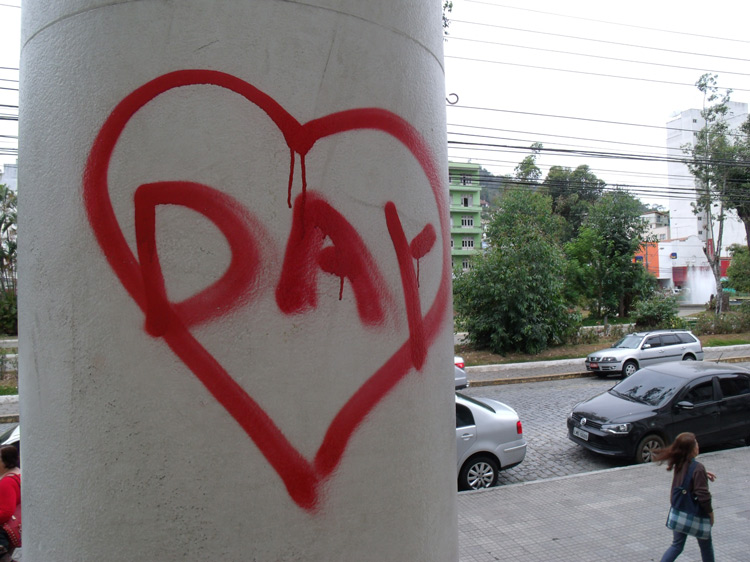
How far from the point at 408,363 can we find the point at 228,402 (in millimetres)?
710

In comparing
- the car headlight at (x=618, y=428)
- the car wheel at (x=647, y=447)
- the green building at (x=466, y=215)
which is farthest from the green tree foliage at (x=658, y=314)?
the green building at (x=466, y=215)

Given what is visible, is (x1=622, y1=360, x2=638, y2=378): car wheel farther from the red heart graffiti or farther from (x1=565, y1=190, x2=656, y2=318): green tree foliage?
the red heart graffiti

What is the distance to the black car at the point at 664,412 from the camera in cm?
941

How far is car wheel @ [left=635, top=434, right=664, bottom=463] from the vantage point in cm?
938

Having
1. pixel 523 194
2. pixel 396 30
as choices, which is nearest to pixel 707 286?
pixel 523 194

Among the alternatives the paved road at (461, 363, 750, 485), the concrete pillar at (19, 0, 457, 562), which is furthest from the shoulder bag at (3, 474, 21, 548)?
the paved road at (461, 363, 750, 485)

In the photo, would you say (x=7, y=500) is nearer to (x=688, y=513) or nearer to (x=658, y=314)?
(x=688, y=513)

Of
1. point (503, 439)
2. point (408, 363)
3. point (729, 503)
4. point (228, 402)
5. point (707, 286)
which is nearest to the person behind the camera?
point (228, 402)

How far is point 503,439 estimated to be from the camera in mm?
8453

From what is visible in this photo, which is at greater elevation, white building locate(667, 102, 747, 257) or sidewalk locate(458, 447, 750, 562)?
white building locate(667, 102, 747, 257)

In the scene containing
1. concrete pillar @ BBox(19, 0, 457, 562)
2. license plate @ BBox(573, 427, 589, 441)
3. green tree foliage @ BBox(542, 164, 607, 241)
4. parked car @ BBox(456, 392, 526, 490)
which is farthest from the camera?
green tree foliage @ BBox(542, 164, 607, 241)

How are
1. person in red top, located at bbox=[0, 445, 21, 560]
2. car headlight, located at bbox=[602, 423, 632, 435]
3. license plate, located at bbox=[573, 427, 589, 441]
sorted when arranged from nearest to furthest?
person in red top, located at bbox=[0, 445, 21, 560], car headlight, located at bbox=[602, 423, 632, 435], license plate, located at bbox=[573, 427, 589, 441]

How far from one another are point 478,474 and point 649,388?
159 inches

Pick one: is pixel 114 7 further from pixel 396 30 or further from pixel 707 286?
pixel 707 286
